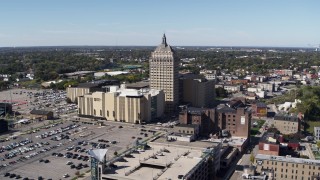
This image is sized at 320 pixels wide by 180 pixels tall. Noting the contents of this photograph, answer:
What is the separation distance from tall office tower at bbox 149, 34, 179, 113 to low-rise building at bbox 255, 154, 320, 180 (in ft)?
137

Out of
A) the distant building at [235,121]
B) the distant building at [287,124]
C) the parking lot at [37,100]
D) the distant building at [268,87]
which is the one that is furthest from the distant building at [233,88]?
the distant building at [235,121]

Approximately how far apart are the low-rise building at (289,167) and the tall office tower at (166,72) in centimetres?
4165

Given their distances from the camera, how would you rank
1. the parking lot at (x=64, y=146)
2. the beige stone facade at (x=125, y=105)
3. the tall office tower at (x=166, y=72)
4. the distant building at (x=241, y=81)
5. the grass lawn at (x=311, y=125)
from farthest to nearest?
the distant building at (x=241, y=81) → the tall office tower at (x=166, y=72) → the beige stone facade at (x=125, y=105) → the grass lawn at (x=311, y=125) → the parking lot at (x=64, y=146)

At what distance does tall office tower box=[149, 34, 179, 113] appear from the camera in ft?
277

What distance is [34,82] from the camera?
139 metres

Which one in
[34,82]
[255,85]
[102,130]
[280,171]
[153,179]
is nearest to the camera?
[153,179]

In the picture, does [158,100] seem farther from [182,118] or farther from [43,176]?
[43,176]

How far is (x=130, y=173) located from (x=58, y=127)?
39.8m

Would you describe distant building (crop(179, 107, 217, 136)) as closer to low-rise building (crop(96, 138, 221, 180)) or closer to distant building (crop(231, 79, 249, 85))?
low-rise building (crop(96, 138, 221, 180))

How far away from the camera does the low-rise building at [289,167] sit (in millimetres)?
43375

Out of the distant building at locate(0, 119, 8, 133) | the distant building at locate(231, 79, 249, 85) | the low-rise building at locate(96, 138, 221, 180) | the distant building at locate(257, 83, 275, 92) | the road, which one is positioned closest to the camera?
the low-rise building at locate(96, 138, 221, 180)

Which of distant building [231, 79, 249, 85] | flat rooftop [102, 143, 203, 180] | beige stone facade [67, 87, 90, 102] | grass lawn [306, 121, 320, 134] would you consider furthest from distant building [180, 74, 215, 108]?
flat rooftop [102, 143, 203, 180]

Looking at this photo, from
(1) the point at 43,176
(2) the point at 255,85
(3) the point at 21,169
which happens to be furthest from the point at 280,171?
(2) the point at 255,85

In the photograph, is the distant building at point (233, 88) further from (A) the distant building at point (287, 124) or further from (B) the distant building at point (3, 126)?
(B) the distant building at point (3, 126)
